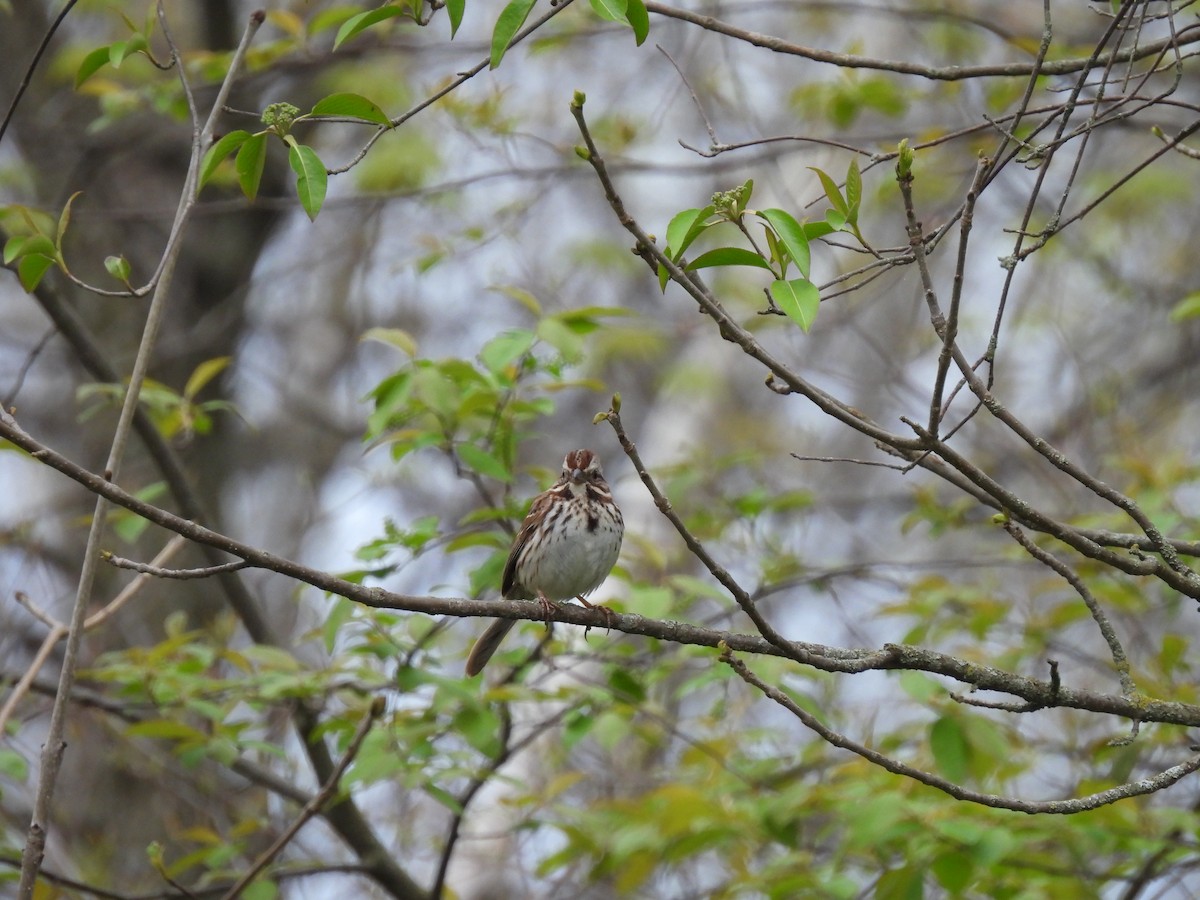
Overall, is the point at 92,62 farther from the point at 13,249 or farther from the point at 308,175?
the point at 308,175

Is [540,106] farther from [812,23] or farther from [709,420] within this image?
[709,420]

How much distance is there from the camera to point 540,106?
1186 centimetres

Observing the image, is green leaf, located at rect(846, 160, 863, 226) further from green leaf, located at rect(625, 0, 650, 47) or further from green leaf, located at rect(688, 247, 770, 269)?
green leaf, located at rect(625, 0, 650, 47)

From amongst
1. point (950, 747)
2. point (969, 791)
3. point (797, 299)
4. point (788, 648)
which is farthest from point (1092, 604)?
point (950, 747)

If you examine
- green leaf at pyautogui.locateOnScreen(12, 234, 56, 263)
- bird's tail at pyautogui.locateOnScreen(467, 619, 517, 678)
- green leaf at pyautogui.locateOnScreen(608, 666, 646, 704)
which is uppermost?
bird's tail at pyautogui.locateOnScreen(467, 619, 517, 678)

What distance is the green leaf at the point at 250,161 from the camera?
2.55 metres

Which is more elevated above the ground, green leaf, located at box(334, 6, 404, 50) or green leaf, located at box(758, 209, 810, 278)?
green leaf, located at box(334, 6, 404, 50)

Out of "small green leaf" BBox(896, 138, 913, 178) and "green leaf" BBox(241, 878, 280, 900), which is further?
"green leaf" BBox(241, 878, 280, 900)

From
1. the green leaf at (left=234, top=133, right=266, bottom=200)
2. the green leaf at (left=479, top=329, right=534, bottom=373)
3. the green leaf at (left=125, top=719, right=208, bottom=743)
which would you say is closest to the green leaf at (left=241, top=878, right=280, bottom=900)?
the green leaf at (left=125, top=719, right=208, bottom=743)

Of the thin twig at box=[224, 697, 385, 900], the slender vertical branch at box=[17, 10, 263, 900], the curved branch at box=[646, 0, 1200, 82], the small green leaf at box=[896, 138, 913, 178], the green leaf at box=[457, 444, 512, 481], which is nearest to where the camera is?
the small green leaf at box=[896, 138, 913, 178]

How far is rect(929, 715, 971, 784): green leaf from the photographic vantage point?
13.1 ft

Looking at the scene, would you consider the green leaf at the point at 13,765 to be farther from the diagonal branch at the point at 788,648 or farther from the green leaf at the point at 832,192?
the green leaf at the point at 832,192

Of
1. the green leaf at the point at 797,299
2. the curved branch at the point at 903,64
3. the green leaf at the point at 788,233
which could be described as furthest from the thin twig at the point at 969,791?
the curved branch at the point at 903,64

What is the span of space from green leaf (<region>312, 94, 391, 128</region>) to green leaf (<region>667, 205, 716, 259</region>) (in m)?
0.65
